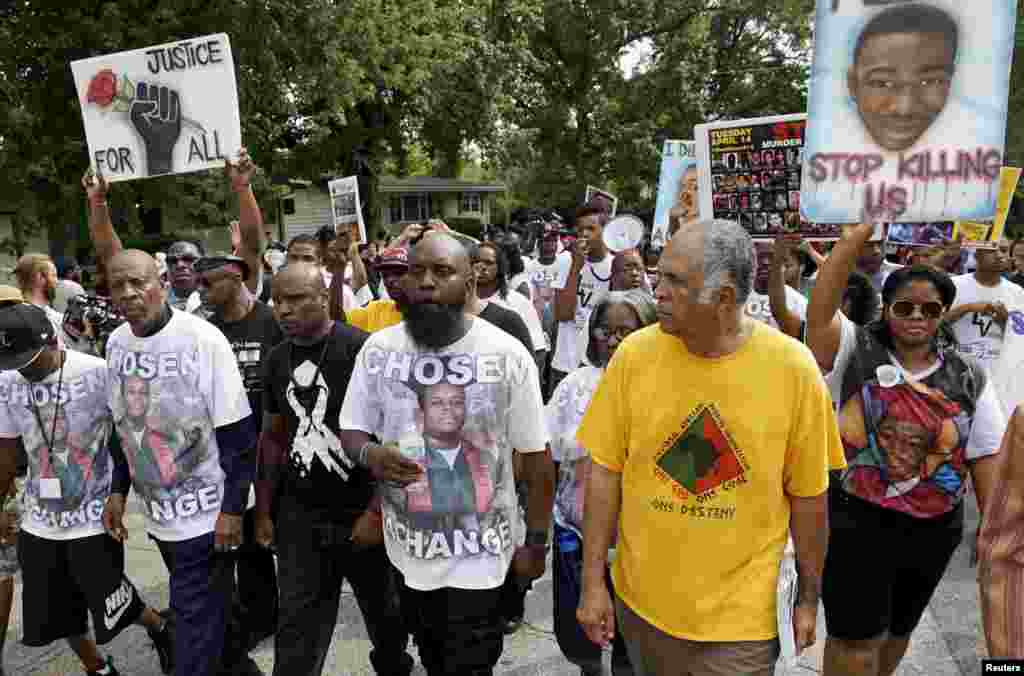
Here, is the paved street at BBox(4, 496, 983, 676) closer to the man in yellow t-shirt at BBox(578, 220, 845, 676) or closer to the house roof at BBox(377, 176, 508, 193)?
the man in yellow t-shirt at BBox(578, 220, 845, 676)

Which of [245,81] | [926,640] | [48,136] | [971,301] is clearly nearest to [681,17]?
[245,81]

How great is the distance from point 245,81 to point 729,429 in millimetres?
13973

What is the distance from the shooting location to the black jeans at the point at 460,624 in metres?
3.03

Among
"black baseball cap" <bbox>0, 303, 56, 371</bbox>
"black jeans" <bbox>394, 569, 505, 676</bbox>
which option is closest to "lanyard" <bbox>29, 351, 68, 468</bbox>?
"black baseball cap" <bbox>0, 303, 56, 371</bbox>

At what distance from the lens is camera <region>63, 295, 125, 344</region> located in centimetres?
706

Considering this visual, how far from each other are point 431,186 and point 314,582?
44.0m

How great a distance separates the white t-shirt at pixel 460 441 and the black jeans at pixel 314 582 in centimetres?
50

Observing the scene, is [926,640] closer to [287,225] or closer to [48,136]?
[48,136]

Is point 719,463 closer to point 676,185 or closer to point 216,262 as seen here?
point 216,262

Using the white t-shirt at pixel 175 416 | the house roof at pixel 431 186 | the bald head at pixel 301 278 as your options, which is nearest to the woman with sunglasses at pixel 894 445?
the bald head at pixel 301 278

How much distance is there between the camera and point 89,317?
285 inches

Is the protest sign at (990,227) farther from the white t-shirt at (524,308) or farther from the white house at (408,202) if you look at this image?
the white house at (408,202)

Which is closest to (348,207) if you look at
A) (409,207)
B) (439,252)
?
(439,252)

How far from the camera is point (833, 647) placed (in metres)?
3.36
